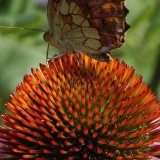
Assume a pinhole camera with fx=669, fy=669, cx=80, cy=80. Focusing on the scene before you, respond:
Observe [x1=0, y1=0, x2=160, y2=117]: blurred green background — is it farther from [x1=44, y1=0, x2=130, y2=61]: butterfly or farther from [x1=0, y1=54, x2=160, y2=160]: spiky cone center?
[x1=0, y1=54, x2=160, y2=160]: spiky cone center

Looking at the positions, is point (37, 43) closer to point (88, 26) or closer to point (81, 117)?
point (88, 26)

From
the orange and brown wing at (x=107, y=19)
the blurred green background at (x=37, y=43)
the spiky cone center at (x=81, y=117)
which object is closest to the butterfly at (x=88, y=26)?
the orange and brown wing at (x=107, y=19)

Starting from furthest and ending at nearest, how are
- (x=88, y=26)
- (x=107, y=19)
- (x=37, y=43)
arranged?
(x=37, y=43) → (x=88, y=26) → (x=107, y=19)

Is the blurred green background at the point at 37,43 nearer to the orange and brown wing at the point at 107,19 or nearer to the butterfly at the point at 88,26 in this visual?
the butterfly at the point at 88,26

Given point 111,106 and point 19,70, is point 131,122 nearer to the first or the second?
point 111,106

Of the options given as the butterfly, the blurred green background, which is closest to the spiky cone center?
the butterfly

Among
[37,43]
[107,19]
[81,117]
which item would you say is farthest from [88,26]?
[37,43]
